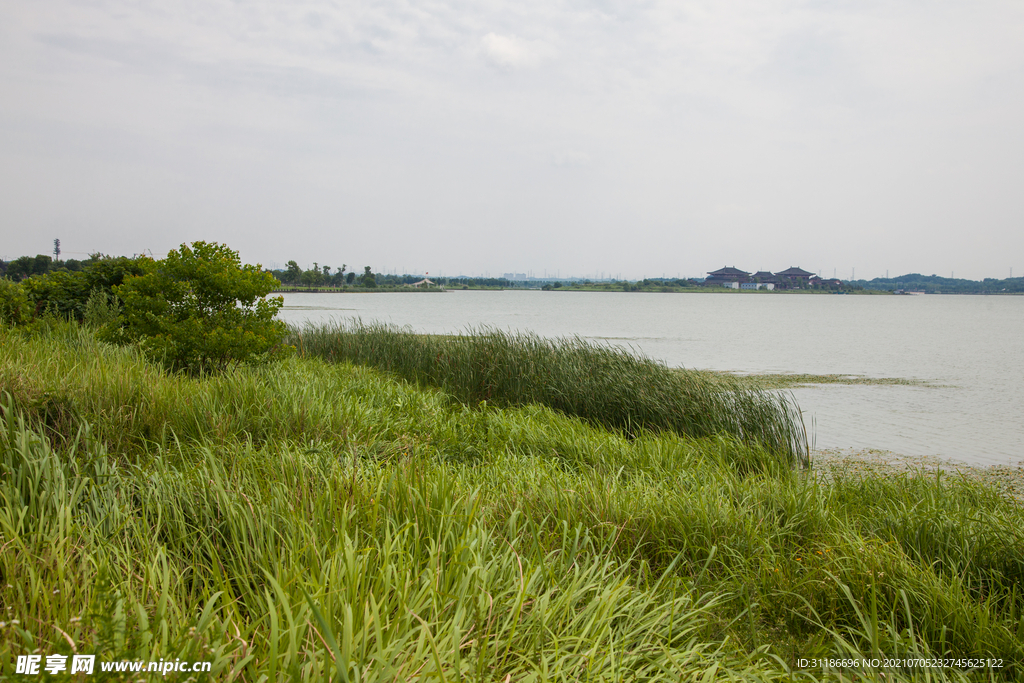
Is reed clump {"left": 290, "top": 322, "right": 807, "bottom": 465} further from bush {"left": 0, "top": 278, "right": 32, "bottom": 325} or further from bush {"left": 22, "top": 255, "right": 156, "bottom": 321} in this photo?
bush {"left": 0, "top": 278, "right": 32, "bottom": 325}

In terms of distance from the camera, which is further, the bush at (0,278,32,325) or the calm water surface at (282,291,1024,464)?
the calm water surface at (282,291,1024,464)

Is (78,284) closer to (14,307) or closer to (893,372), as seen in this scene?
(14,307)

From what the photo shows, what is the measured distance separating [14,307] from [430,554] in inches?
452

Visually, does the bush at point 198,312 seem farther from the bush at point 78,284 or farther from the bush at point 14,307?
the bush at point 78,284

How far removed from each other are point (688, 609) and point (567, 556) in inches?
29.7

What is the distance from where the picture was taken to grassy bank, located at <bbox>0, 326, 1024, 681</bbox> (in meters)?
2.15

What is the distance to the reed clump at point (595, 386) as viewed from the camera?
882cm

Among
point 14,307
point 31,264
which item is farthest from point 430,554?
point 31,264

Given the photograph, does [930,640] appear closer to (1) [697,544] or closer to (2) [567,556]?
(1) [697,544]

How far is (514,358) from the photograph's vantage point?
10930mm

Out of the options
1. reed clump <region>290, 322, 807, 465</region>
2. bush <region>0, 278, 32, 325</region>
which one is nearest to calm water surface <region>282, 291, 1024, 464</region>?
reed clump <region>290, 322, 807, 465</region>

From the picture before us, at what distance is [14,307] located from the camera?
10.4 m

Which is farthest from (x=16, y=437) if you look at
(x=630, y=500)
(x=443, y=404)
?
(x=443, y=404)

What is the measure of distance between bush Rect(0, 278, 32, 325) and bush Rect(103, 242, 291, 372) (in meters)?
1.80
